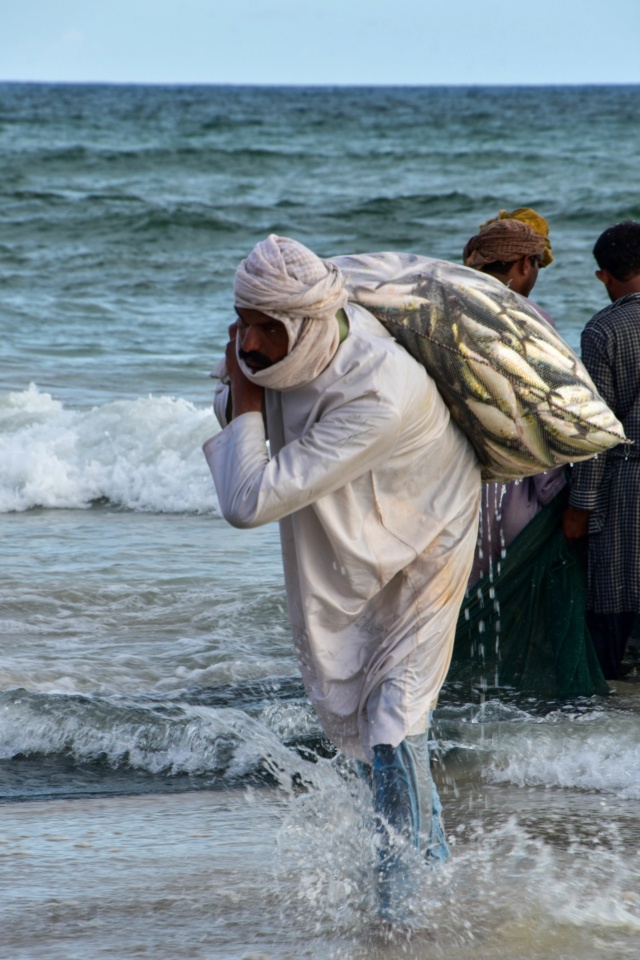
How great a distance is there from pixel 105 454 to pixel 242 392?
6.19 m

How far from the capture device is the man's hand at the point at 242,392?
2.43 meters

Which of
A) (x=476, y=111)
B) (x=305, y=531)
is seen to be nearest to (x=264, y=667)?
(x=305, y=531)

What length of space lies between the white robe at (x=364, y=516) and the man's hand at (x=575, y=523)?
5.33 feet

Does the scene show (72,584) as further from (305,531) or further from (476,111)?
(476,111)

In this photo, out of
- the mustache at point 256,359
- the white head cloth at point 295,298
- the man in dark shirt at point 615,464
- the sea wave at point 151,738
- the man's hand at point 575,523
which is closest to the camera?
the white head cloth at point 295,298

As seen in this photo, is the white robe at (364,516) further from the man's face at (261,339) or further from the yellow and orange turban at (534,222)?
the yellow and orange turban at (534,222)

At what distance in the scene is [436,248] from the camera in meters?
18.8

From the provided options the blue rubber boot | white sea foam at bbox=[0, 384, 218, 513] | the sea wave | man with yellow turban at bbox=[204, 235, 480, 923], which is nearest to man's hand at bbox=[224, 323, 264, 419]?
man with yellow turban at bbox=[204, 235, 480, 923]

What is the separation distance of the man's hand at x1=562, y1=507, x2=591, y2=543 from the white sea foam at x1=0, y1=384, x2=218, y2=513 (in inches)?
141

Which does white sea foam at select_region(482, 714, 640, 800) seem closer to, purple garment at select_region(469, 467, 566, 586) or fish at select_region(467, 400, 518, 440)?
purple garment at select_region(469, 467, 566, 586)

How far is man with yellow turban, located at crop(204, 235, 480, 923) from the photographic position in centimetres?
228

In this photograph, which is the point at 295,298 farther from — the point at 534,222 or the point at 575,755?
the point at 534,222

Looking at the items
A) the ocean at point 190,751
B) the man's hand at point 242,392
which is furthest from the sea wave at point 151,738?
the man's hand at point 242,392

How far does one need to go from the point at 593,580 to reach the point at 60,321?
10.4 meters
